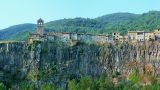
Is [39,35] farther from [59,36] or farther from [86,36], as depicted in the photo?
[86,36]

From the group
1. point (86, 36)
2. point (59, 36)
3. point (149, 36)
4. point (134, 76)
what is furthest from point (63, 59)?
point (149, 36)

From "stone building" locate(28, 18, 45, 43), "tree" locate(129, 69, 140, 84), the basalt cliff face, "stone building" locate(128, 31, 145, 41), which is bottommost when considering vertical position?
"tree" locate(129, 69, 140, 84)

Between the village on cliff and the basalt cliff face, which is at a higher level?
the village on cliff

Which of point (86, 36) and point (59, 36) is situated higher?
point (59, 36)

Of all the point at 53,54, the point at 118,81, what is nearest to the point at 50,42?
the point at 53,54

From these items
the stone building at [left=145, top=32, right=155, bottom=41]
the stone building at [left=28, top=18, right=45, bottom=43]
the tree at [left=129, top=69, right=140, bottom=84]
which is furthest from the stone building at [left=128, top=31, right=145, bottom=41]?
the stone building at [left=28, top=18, right=45, bottom=43]

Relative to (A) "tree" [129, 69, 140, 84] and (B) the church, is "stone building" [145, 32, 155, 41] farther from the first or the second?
(A) "tree" [129, 69, 140, 84]

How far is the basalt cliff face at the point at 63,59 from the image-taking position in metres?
82.5

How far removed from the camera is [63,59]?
8988 cm

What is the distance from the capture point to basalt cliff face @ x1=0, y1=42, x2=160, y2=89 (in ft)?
271

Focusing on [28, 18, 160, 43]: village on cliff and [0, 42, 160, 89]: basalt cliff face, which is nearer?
[0, 42, 160, 89]: basalt cliff face

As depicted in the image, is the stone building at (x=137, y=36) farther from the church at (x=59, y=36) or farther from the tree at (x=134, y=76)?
the tree at (x=134, y=76)

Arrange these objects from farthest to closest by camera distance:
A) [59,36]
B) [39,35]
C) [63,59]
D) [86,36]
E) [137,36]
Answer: [137,36], [86,36], [59,36], [39,35], [63,59]

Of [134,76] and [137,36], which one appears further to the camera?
[137,36]
